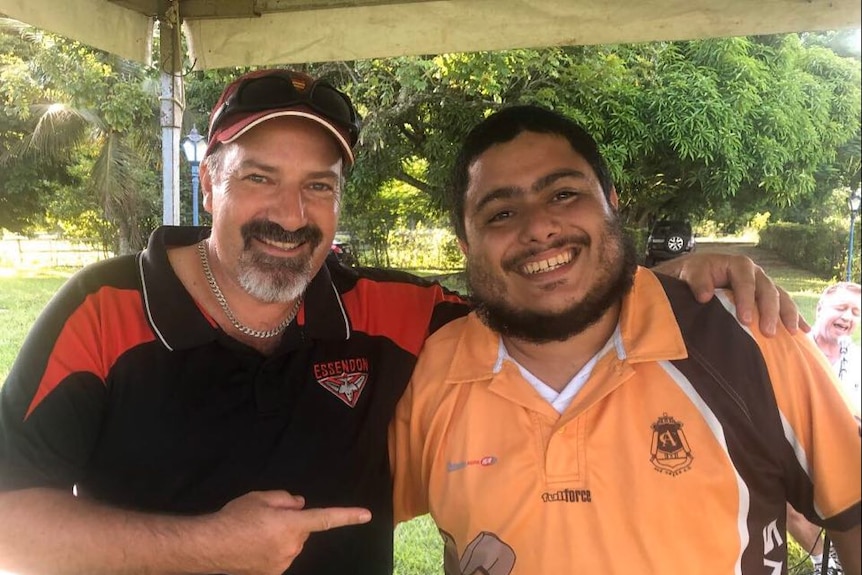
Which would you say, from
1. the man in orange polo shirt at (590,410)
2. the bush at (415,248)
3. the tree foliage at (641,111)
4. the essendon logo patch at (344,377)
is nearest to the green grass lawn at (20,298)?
the tree foliage at (641,111)

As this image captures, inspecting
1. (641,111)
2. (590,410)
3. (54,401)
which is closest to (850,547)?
(590,410)

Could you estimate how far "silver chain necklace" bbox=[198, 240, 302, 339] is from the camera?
1941mm

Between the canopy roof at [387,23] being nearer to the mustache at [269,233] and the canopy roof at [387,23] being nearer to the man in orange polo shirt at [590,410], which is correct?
the man in orange polo shirt at [590,410]

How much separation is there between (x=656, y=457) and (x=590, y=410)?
19 centimetres

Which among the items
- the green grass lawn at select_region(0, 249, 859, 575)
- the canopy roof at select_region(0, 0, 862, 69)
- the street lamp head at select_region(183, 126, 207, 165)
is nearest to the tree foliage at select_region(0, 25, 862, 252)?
the street lamp head at select_region(183, 126, 207, 165)

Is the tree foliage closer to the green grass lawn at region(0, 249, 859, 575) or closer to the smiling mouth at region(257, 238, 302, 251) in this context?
the green grass lawn at region(0, 249, 859, 575)

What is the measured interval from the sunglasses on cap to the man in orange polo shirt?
490 millimetres

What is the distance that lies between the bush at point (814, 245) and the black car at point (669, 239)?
2297 mm

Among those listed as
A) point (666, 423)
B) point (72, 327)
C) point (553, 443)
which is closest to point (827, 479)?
point (666, 423)

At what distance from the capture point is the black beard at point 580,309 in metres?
1.77

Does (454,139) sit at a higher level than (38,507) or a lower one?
higher

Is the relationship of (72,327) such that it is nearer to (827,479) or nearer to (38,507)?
(38,507)

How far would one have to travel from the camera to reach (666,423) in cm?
159

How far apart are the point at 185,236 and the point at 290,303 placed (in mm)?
440
